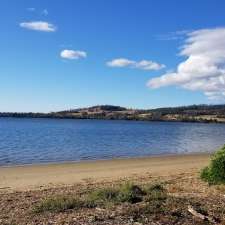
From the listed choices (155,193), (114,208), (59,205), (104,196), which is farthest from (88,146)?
(114,208)

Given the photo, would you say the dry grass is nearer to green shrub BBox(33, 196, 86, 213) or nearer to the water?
green shrub BBox(33, 196, 86, 213)

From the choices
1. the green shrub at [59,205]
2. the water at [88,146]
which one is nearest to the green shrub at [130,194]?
the green shrub at [59,205]

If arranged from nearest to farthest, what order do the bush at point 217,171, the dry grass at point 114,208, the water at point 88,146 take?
the dry grass at point 114,208 < the bush at point 217,171 < the water at point 88,146

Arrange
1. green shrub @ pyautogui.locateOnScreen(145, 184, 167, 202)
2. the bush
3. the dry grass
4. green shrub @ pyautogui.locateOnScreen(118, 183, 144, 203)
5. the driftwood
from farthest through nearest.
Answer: the bush → green shrub @ pyautogui.locateOnScreen(145, 184, 167, 202) → green shrub @ pyautogui.locateOnScreen(118, 183, 144, 203) → the driftwood → the dry grass

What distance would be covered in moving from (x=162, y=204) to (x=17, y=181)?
9.86m

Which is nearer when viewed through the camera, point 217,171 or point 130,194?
point 130,194

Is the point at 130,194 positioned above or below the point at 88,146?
above

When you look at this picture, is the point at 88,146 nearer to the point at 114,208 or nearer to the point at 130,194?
the point at 130,194

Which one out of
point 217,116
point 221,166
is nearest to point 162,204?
point 221,166

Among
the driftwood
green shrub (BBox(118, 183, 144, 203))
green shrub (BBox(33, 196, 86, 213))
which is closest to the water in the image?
green shrub (BBox(118, 183, 144, 203))

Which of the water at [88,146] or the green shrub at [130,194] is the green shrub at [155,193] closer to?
the green shrub at [130,194]

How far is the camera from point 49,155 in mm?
37719

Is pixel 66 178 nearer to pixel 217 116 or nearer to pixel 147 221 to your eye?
pixel 147 221

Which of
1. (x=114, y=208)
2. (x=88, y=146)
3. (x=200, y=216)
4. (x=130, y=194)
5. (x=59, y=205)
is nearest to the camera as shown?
(x=200, y=216)
